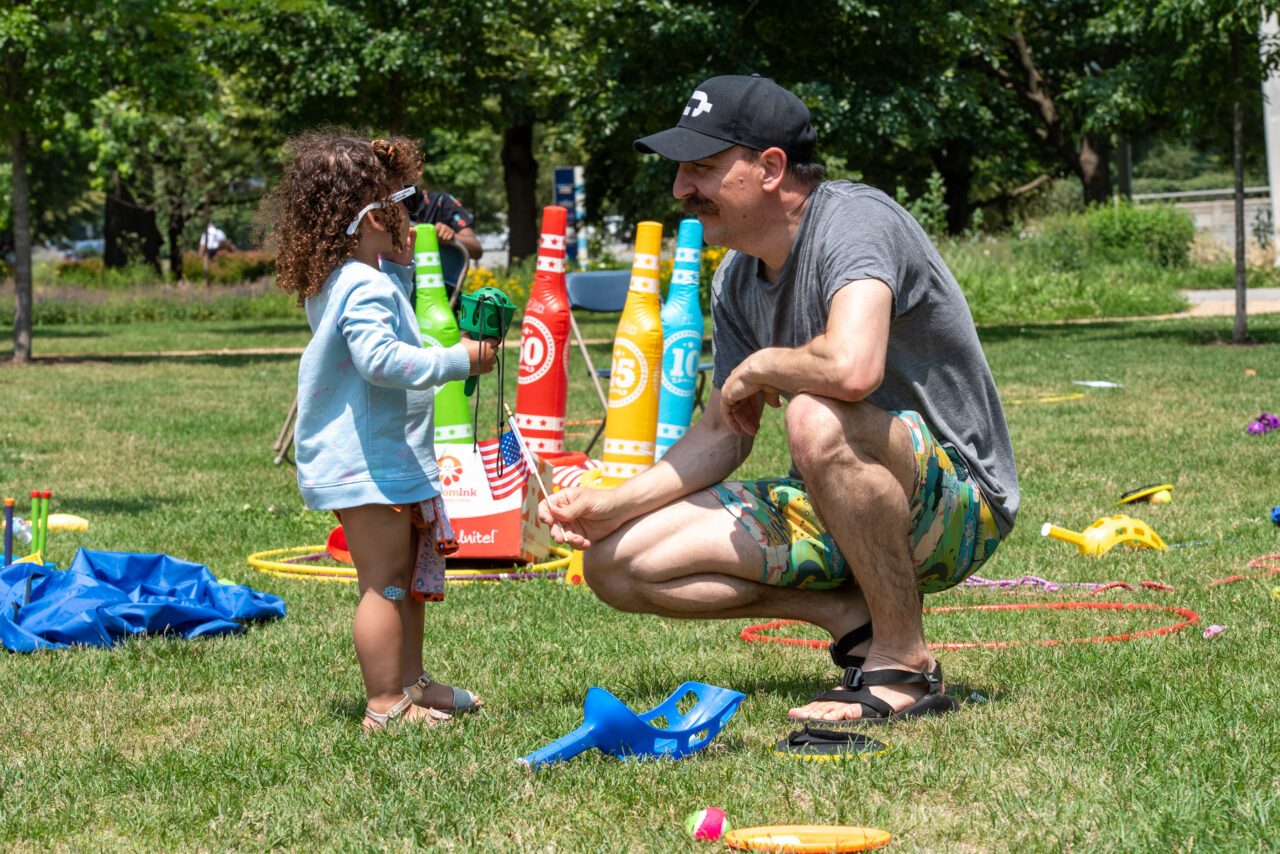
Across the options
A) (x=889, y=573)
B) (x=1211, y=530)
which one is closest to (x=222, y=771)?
(x=889, y=573)

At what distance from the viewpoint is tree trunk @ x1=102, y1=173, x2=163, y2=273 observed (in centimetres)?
3291

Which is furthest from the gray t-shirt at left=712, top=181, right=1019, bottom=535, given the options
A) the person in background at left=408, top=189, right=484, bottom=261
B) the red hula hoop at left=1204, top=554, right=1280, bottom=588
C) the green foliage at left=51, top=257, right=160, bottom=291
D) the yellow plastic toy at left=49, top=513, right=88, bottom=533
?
the green foliage at left=51, top=257, right=160, bottom=291

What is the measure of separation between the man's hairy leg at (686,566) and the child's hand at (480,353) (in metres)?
0.54

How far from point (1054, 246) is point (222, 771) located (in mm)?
22422

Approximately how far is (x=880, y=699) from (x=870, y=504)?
463 mm

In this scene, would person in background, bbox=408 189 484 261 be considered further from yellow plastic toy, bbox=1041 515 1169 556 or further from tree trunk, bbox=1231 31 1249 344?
tree trunk, bbox=1231 31 1249 344

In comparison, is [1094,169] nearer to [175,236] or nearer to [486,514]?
[175,236]

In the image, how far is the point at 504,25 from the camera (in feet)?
75.9

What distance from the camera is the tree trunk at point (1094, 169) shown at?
30.6 m

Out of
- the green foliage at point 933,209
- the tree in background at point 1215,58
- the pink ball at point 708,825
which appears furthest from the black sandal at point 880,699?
the green foliage at point 933,209

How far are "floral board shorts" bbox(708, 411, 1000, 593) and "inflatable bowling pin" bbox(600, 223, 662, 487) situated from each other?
90.4 inches

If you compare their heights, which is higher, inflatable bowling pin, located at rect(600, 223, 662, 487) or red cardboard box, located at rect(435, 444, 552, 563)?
inflatable bowling pin, located at rect(600, 223, 662, 487)

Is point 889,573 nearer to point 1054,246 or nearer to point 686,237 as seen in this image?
point 686,237

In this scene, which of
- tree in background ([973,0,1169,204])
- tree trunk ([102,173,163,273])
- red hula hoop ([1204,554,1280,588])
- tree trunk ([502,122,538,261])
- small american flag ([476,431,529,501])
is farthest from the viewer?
tree trunk ([102,173,163,273])
